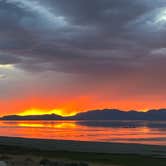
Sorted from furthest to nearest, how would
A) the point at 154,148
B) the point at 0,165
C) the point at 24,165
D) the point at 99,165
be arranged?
the point at 154,148 < the point at 99,165 < the point at 24,165 < the point at 0,165

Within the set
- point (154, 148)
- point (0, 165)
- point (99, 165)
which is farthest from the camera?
point (154, 148)

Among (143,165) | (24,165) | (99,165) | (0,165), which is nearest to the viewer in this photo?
(0,165)

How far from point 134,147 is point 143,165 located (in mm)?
23929

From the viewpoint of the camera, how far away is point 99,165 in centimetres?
4122

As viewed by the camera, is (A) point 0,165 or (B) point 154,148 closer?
(A) point 0,165

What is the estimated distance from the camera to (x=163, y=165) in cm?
4375

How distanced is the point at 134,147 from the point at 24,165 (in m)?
37.1

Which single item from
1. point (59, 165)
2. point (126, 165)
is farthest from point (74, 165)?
point (126, 165)

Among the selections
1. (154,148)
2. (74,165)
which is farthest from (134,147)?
(74,165)

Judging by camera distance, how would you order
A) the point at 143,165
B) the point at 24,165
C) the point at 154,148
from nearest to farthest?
the point at 24,165 → the point at 143,165 → the point at 154,148

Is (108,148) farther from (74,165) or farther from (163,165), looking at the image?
(74,165)

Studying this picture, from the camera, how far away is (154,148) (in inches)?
2586

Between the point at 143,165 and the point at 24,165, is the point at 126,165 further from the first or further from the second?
the point at 24,165

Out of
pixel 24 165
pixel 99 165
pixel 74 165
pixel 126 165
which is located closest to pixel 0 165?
pixel 24 165
